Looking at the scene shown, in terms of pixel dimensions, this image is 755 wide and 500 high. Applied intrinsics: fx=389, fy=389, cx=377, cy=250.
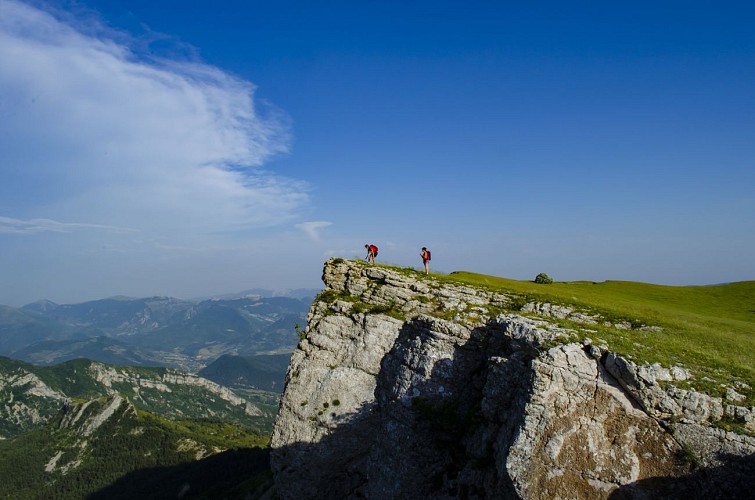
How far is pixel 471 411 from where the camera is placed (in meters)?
18.5

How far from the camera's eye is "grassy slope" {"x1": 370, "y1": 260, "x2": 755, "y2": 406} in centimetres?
1505

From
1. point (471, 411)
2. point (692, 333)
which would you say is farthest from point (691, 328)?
point (471, 411)

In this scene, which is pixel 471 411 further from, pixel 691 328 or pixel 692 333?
pixel 691 328

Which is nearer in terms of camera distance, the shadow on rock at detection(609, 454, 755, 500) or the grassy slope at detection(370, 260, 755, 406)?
the shadow on rock at detection(609, 454, 755, 500)

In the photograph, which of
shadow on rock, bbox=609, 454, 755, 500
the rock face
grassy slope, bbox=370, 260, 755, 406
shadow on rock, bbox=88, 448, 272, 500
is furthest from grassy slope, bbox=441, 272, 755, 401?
shadow on rock, bbox=88, 448, 272, 500

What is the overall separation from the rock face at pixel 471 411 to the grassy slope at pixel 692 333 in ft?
3.74

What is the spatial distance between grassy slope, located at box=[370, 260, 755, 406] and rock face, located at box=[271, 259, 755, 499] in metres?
1.14

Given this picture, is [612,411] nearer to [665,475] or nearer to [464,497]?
[665,475]

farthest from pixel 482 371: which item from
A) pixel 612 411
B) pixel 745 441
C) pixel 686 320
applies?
pixel 686 320

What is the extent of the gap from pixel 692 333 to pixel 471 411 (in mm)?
13843

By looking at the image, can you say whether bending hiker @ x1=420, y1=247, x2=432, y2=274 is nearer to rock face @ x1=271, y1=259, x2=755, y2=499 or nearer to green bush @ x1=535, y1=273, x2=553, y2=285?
rock face @ x1=271, y1=259, x2=755, y2=499

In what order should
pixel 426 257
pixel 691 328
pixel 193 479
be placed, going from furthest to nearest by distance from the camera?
1. pixel 193 479
2. pixel 426 257
3. pixel 691 328

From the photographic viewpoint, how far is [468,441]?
1797cm

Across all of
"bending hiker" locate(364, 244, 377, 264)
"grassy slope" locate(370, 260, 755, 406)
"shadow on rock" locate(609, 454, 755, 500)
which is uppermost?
"bending hiker" locate(364, 244, 377, 264)
